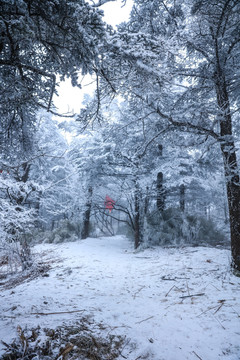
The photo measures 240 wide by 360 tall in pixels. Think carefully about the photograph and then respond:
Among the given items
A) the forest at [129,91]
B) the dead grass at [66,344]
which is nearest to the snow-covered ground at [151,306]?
the dead grass at [66,344]

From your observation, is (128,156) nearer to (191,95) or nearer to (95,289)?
(191,95)

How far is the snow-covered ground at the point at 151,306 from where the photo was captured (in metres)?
1.79

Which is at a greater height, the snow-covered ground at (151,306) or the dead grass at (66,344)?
the dead grass at (66,344)

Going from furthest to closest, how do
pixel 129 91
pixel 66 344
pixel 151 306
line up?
pixel 129 91 < pixel 151 306 < pixel 66 344

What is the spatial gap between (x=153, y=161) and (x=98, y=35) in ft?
21.7

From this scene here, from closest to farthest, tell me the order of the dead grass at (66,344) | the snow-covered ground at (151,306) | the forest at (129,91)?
the dead grass at (66,344), the snow-covered ground at (151,306), the forest at (129,91)

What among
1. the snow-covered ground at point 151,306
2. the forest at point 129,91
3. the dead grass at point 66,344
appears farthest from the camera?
the forest at point 129,91

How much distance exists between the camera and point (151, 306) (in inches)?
106

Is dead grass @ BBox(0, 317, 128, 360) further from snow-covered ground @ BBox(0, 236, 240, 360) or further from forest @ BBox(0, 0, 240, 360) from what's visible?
forest @ BBox(0, 0, 240, 360)

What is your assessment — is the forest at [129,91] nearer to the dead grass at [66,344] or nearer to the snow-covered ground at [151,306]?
the snow-covered ground at [151,306]

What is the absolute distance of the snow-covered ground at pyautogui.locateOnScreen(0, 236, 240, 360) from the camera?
5.88ft

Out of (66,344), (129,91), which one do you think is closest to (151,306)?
(66,344)

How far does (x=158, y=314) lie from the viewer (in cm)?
243

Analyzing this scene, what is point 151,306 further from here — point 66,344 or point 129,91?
point 129,91
